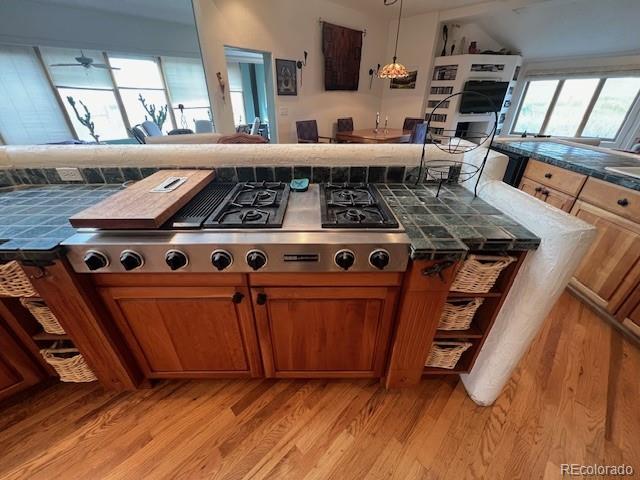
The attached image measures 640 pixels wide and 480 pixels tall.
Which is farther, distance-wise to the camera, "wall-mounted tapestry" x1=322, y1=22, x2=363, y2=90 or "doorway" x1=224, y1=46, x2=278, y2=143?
"doorway" x1=224, y1=46, x2=278, y2=143

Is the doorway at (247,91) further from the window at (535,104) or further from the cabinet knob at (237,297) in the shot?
the window at (535,104)

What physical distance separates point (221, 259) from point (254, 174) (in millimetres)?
623

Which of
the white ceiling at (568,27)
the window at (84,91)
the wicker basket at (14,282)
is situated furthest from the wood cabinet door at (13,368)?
the white ceiling at (568,27)

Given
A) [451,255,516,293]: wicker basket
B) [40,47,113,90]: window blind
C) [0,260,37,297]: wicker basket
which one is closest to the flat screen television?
[451,255,516,293]: wicker basket

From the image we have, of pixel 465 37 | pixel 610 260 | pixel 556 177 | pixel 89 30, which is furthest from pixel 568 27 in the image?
pixel 89 30

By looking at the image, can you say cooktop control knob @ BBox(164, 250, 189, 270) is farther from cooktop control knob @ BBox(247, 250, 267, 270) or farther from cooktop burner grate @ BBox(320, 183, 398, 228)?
cooktop burner grate @ BBox(320, 183, 398, 228)

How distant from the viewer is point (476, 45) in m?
4.70

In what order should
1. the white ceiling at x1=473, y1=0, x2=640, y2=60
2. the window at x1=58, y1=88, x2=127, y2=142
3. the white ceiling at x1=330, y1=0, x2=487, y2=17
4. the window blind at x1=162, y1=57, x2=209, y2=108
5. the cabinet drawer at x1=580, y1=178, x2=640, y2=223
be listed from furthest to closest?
the window blind at x1=162, y1=57, x2=209, y2=108
the window at x1=58, y1=88, x2=127, y2=142
the white ceiling at x1=330, y1=0, x2=487, y2=17
the white ceiling at x1=473, y1=0, x2=640, y2=60
the cabinet drawer at x1=580, y1=178, x2=640, y2=223

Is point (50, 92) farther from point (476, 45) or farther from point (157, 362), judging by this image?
point (476, 45)

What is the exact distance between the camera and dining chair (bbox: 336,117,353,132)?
488 cm

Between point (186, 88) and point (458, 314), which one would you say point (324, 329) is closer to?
point (458, 314)

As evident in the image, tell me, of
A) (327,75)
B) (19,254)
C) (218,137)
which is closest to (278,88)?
(327,75)

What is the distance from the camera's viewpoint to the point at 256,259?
80 centimetres

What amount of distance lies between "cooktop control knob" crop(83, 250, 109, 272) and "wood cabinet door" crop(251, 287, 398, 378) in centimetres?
47
